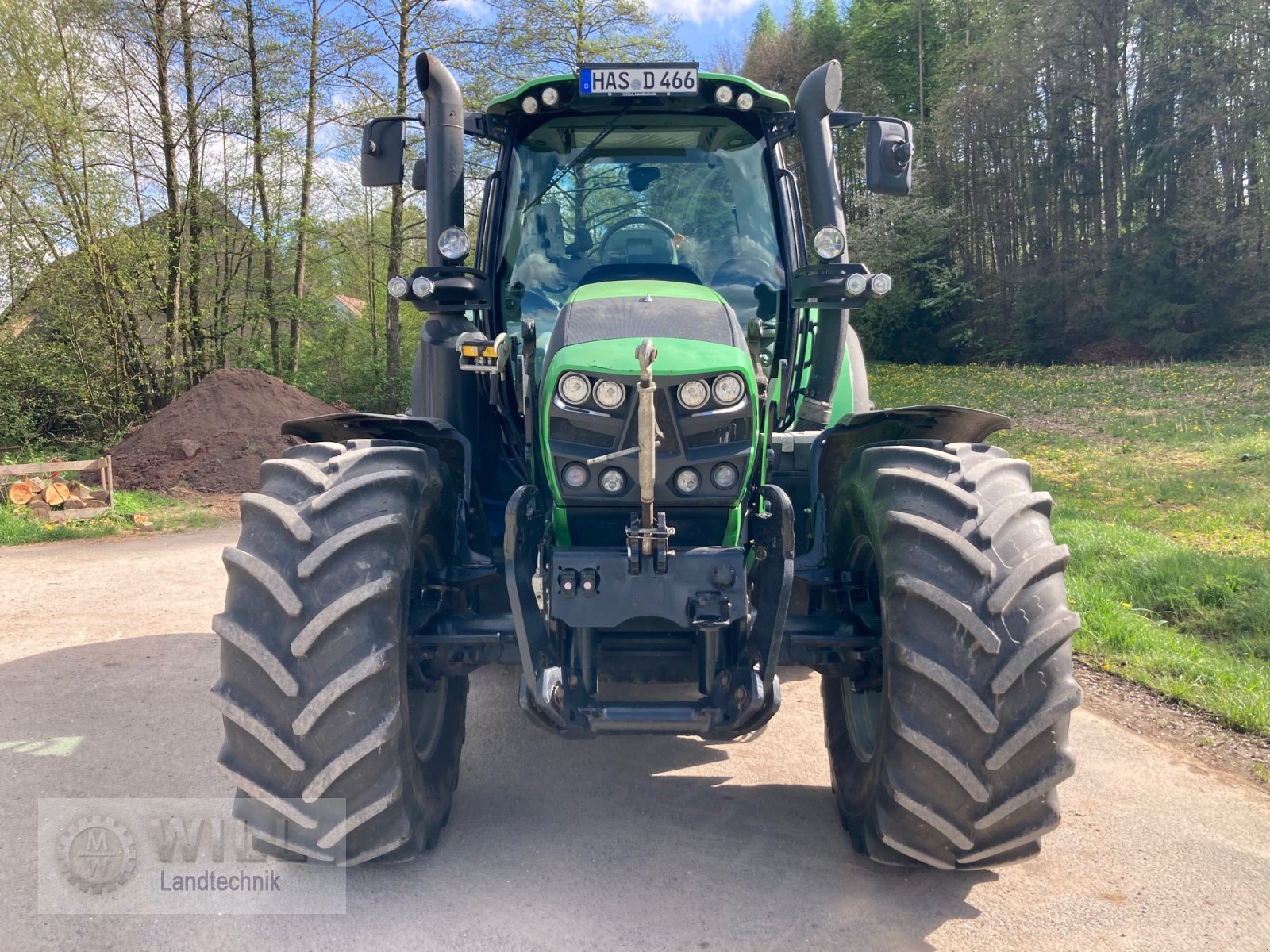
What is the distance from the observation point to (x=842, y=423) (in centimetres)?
367

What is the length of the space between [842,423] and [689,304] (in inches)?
32.2

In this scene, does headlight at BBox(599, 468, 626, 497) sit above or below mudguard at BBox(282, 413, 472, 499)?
below

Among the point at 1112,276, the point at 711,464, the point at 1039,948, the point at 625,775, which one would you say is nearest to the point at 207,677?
the point at 625,775

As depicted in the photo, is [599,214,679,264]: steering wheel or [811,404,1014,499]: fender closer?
[811,404,1014,499]: fender

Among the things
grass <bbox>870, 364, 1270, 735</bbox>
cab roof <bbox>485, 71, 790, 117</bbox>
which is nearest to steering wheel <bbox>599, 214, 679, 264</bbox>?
cab roof <bbox>485, 71, 790, 117</bbox>

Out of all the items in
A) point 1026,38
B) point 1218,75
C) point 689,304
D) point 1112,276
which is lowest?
point 689,304

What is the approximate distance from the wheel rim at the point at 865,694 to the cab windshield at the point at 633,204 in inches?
51.2

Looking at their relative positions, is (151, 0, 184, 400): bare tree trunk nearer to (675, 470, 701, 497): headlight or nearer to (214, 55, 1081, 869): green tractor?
(214, 55, 1081, 869): green tractor

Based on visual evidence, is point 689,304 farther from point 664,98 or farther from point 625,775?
point 625,775

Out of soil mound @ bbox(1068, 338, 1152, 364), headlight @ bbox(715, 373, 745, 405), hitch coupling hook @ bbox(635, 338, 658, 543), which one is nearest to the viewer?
hitch coupling hook @ bbox(635, 338, 658, 543)

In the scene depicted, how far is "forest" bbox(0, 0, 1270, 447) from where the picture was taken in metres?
15.5

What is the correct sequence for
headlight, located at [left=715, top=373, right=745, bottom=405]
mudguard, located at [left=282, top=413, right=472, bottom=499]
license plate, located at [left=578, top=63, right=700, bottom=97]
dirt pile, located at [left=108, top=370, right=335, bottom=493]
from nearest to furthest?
1. headlight, located at [left=715, top=373, right=745, bottom=405]
2. mudguard, located at [left=282, top=413, right=472, bottom=499]
3. license plate, located at [left=578, top=63, right=700, bottom=97]
4. dirt pile, located at [left=108, top=370, right=335, bottom=493]

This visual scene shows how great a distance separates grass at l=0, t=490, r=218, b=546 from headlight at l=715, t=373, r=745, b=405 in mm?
9602

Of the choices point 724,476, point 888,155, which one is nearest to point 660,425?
point 724,476
